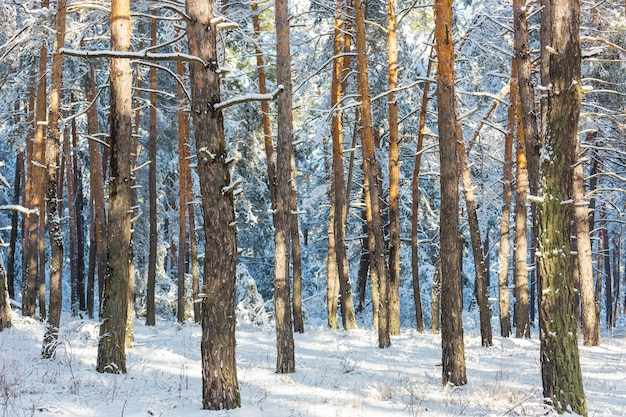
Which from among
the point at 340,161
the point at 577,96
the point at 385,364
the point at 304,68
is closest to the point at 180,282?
the point at 340,161

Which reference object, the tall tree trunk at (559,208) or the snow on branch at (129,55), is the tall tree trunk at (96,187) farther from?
the tall tree trunk at (559,208)

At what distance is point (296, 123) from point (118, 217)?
63.5 feet

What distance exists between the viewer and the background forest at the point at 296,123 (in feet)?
47.6

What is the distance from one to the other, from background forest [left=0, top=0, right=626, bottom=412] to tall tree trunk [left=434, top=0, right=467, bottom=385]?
1.14 m

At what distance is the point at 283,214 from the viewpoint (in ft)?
31.5

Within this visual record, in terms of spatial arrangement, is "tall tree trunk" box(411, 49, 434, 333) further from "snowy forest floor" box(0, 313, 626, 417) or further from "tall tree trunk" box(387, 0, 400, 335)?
"snowy forest floor" box(0, 313, 626, 417)

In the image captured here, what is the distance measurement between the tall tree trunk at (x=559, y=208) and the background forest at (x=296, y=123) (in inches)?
157

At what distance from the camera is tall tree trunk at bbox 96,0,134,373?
26.9 feet

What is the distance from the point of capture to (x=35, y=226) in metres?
17.4

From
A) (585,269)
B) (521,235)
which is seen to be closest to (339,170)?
A: (521,235)

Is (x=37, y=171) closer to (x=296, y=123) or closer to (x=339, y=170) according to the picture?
(x=339, y=170)

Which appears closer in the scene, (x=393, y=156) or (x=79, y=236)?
(x=393, y=156)

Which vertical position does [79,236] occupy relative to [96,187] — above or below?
below

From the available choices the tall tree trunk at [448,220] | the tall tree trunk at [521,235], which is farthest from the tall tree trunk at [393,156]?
the tall tree trunk at [448,220]
